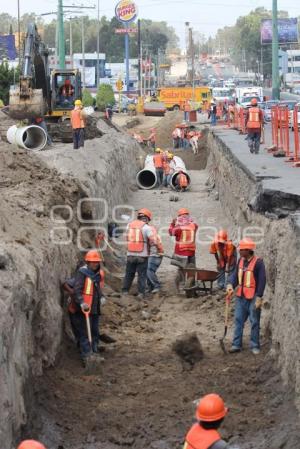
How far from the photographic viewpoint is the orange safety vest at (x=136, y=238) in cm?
1778

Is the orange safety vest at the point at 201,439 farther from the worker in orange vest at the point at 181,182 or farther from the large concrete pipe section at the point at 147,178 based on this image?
the large concrete pipe section at the point at 147,178

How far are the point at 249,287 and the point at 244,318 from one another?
0.57m

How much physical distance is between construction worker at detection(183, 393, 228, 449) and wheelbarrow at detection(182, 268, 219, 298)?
33.8ft

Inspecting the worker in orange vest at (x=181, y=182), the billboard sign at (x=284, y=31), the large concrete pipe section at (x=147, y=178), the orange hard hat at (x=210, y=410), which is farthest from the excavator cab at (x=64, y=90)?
the billboard sign at (x=284, y=31)

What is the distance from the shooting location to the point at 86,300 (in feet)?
44.1

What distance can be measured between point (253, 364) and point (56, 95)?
22436 mm

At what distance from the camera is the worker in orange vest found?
3244cm

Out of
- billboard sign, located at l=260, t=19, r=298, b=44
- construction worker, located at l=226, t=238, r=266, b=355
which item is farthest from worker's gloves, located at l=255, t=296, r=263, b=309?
billboard sign, located at l=260, t=19, r=298, b=44

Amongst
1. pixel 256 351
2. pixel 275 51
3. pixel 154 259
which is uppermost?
pixel 275 51

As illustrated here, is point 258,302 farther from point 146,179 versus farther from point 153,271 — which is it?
point 146,179

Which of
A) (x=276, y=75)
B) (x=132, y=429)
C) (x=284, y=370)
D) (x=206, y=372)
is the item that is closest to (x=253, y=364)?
(x=206, y=372)

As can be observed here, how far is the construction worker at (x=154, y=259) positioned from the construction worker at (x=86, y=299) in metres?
4.24

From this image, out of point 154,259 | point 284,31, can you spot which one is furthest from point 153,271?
point 284,31

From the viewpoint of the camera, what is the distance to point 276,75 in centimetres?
5691
